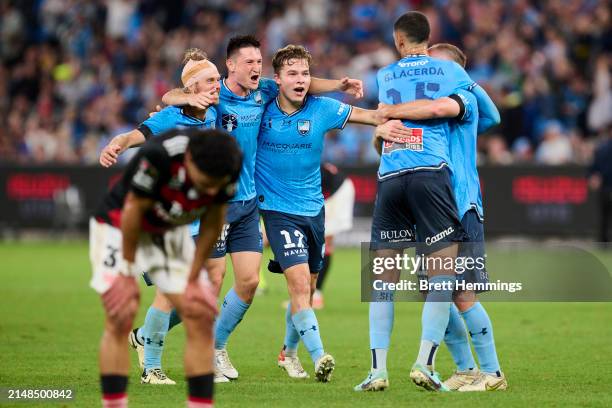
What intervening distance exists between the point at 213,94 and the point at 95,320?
514cm

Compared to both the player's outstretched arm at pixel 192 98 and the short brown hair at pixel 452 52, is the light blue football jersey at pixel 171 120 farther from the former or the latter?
the short brown hair at pixel 452 52

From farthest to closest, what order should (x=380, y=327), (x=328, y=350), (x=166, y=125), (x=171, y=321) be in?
(x=328, y=350) < (x=171, y=321) < (x=166, y=125) < (x=380, y=327)

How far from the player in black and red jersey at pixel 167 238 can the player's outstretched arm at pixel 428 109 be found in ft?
7.13

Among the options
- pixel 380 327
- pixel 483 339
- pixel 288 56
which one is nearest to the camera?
pixel 380 327

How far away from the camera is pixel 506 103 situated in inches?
953

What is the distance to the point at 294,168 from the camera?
9.50m

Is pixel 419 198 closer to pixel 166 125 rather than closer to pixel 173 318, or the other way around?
pixel 166 125

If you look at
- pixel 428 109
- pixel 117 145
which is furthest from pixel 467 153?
pixel 117 145

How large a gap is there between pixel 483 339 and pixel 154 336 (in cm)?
253

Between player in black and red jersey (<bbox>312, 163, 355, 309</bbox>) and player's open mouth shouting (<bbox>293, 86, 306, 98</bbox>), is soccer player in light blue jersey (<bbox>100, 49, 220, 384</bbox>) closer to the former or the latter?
player's open mouth shouting (<bbox>293, 86, 306, 98</bbox>)

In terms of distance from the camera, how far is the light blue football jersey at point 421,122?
856 centimetres

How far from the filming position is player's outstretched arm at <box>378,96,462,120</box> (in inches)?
333

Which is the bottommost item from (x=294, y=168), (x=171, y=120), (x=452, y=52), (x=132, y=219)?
(x=132, y=219)

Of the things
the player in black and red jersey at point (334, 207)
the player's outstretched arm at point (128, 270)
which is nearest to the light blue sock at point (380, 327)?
the player's outstretched arm at point (128, 270)
